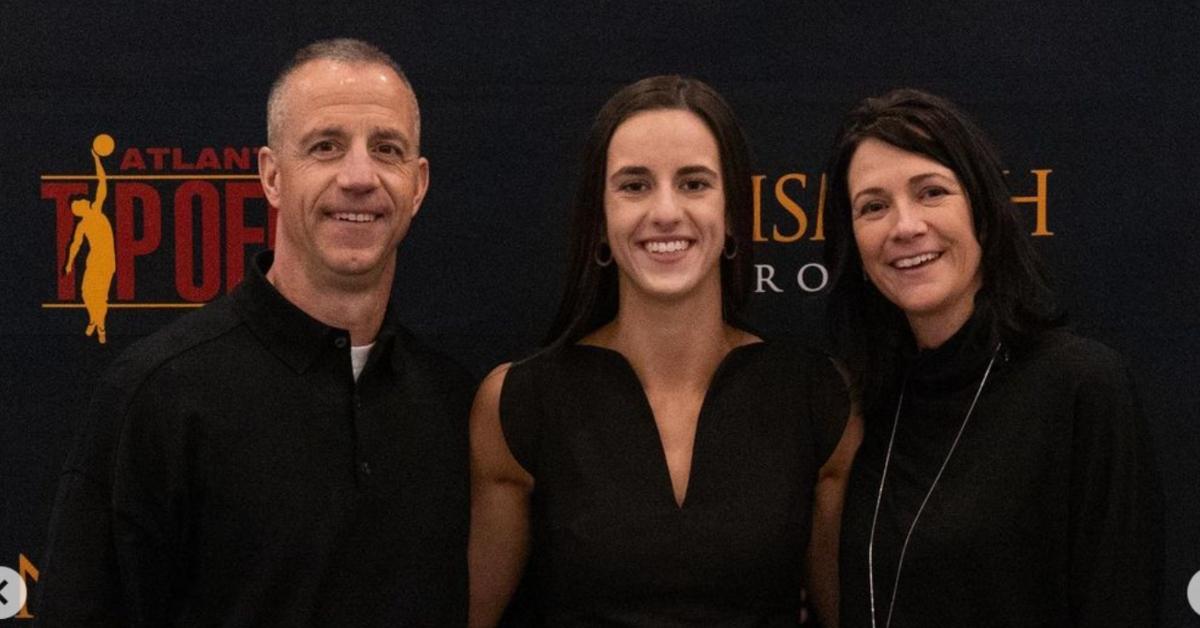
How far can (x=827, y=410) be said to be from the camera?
230 centimetres

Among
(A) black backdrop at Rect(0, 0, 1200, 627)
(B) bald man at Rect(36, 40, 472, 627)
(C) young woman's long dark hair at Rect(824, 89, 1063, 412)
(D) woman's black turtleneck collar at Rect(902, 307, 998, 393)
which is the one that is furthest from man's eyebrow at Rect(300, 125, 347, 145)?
(D) woman's black turtleneck collar at Rect(902, 307, 998, 393)

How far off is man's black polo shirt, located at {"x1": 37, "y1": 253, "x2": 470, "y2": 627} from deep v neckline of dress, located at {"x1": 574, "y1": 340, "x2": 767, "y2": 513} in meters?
0.40

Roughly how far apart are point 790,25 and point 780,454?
85 cm

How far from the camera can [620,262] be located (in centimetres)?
225

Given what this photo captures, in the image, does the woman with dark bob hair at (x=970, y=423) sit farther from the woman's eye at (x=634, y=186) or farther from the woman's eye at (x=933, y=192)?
the woman's eye at (x=634, y=186)

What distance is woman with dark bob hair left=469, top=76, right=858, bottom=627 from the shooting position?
2.17 metres

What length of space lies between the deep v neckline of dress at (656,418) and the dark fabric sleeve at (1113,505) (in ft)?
1.94

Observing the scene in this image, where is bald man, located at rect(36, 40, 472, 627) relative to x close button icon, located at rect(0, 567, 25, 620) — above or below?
above

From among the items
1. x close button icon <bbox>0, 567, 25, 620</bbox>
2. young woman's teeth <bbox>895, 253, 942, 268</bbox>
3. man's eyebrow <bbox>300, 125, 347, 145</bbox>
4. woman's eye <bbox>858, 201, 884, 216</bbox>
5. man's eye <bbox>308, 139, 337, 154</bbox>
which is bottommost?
x close button icon <bbox>0, 567, 25, 620</bbox>

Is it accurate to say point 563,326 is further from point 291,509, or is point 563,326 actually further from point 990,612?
point 990,612

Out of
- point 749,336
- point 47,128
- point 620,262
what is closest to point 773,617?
point 749,336

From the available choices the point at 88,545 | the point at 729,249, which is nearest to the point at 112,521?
the point at 88,545

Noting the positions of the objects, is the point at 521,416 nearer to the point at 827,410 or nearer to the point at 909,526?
the point at 827,410

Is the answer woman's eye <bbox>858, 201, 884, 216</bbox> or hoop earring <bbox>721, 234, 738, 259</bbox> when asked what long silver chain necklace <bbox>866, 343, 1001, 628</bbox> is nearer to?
woman's eye <bbox>858, 201, 884, 216</bbox>
